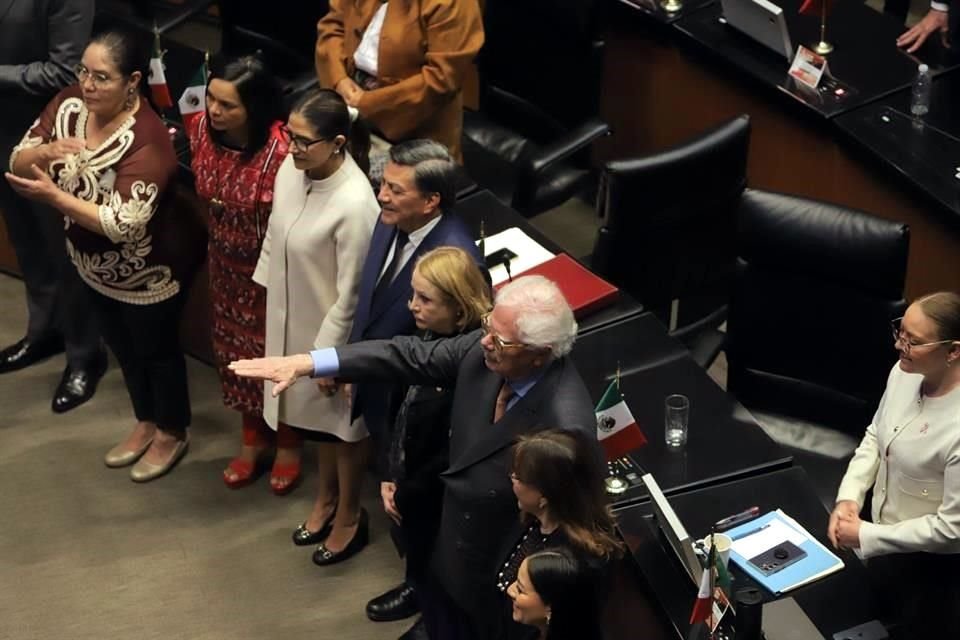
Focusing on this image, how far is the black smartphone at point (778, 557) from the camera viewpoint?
10.1ft

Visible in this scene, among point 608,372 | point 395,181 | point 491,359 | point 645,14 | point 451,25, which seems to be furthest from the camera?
point 645,14

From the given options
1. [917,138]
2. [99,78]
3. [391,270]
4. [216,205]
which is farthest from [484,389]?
[917,138]

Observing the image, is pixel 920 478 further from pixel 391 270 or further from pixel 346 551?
pixel 346 551

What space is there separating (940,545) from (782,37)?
244cm

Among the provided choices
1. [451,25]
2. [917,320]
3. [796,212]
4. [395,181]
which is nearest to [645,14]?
[451,25]

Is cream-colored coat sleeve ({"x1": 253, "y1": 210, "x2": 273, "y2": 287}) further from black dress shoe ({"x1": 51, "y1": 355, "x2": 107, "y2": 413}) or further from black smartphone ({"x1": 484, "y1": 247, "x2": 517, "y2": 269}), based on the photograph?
black dress shoe ({"x1": 51, "y1": 355, "x2": 107, "y2": 413})

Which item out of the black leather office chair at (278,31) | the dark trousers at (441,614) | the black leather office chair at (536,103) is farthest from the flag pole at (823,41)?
the dark trousers at (441,614)

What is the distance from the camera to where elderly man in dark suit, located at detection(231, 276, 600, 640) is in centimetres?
303

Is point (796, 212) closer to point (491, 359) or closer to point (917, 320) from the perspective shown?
point (917, 320)

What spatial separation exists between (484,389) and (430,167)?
2.13 ft

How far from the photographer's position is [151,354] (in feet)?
14.6

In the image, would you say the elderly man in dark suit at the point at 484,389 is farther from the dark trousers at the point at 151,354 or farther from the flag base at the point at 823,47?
the flag base at the point at 823,47

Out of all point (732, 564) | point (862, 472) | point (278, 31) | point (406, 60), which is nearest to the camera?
point (732, 564)

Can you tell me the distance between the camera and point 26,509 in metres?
4.62
